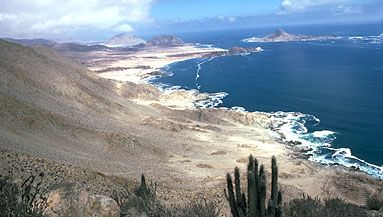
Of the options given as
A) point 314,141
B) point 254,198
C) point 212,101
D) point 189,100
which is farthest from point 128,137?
point 212,101

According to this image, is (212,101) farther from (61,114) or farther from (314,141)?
(61,114)

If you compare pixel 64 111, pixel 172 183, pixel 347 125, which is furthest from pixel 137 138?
pixel 347 125

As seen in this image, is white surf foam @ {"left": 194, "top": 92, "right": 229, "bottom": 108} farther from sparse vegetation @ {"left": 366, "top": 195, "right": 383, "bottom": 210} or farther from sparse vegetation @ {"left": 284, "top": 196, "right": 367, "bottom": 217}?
sparse vegetation @ {"left": 284, "top": 196, "right": 367, "bottom": 217}

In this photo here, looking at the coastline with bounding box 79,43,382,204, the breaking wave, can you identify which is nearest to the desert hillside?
the coastline with bounding box 79,43,382,204

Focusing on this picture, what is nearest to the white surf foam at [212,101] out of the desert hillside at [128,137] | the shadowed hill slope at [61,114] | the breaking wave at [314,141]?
the desert hillside at [128,137]

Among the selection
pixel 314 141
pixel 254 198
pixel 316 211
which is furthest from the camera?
pixel 314 141

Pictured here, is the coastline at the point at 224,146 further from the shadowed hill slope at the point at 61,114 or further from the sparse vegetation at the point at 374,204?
the sparse vegetation at the point at 374,204

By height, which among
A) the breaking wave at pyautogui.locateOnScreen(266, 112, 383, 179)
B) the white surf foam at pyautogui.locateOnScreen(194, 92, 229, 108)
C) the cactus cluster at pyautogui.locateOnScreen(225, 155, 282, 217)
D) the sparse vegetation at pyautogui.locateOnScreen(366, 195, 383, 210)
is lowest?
the breaking wave at pyautogui.locateOnScreen(266, 112, 383, 179)
